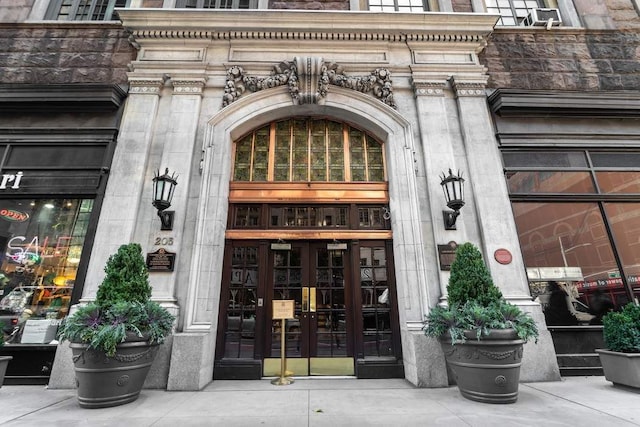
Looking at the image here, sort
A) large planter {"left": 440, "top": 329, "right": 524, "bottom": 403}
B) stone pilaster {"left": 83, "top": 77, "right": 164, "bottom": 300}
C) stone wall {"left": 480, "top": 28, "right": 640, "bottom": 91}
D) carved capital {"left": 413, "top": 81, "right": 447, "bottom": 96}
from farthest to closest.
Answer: stone wall {"left": 480, "top": 28, "right": 640, "bottom": 91}, carved capital {"left": 413, "top": 81, "right": 447, "bottom": 96}, stone pilaster {"left": 83, "top": 77, "right": 164, "bottom": 300}, large planter {"left": 440, "top": 329, "right": 524, "bottom": 403}

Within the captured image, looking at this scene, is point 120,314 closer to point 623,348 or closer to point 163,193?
point 163,193

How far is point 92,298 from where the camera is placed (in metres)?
6.23

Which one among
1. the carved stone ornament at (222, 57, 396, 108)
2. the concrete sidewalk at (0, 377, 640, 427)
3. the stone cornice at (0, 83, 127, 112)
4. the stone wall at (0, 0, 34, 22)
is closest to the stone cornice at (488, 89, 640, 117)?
the carved stone ornament at (222, 57, 396, 108)

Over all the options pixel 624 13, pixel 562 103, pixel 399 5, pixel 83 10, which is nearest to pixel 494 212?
pixel 562 103

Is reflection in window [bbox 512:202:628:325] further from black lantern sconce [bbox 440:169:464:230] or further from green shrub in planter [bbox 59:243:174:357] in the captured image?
green shrub in planter [bbox 59:243:174:357]

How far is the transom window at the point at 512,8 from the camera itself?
989cm

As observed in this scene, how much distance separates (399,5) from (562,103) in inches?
220

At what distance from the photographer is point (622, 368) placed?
17.3 feet

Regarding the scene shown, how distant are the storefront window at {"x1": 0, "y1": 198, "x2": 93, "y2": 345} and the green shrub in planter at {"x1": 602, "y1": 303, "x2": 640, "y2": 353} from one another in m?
10.6

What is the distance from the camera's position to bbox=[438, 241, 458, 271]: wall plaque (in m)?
6.67

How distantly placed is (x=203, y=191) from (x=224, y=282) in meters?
2.12

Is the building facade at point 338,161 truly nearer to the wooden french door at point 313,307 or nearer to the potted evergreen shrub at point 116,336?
the wooden french door at point 313,307

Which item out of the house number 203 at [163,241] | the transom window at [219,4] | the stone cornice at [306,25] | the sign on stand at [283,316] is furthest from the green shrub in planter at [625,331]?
the transom window at [219,4]

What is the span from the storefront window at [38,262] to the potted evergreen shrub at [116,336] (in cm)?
246
